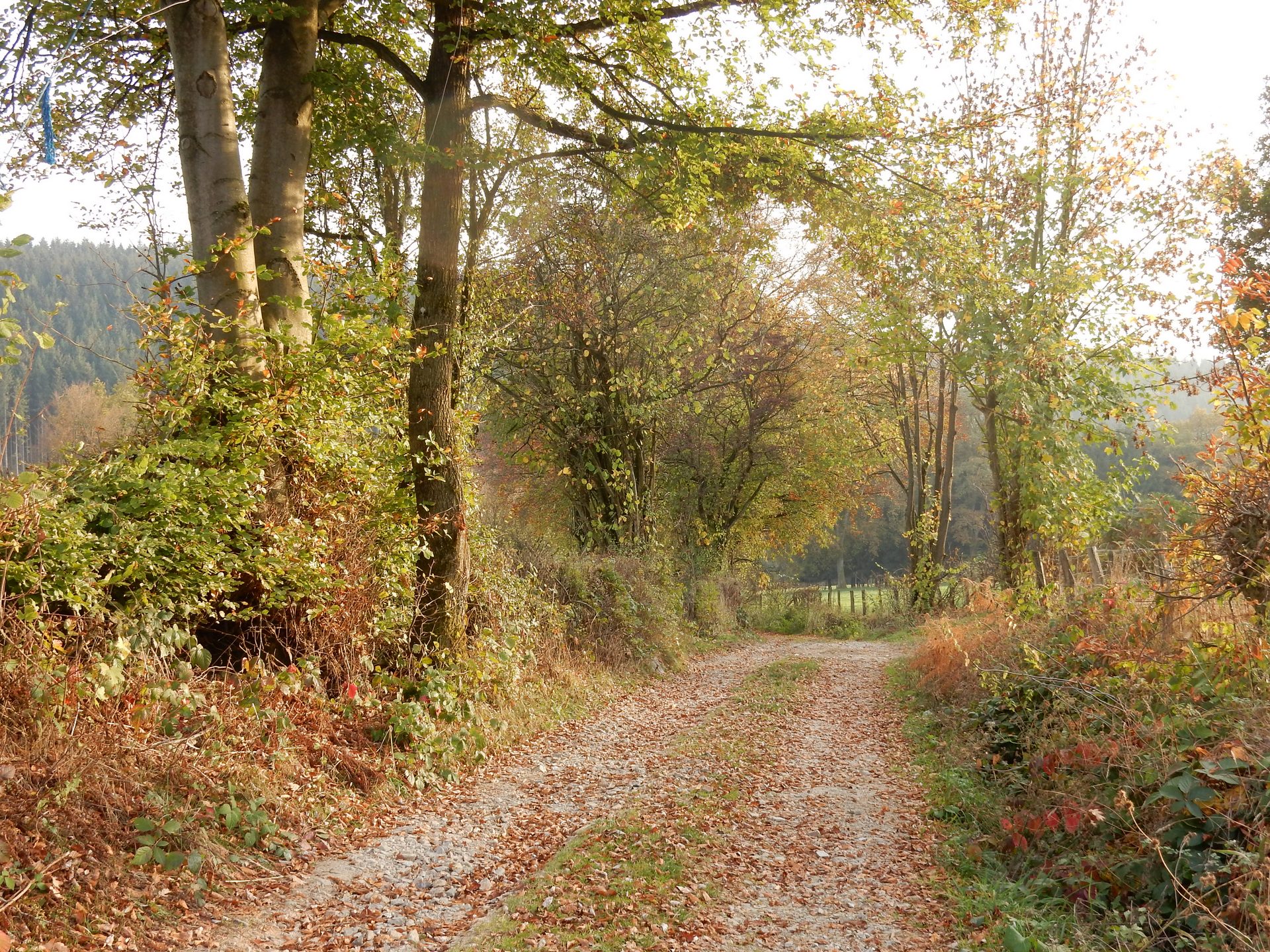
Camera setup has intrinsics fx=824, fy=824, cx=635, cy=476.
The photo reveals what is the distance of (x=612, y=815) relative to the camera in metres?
6.91

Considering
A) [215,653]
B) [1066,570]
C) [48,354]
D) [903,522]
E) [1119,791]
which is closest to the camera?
[1119,791]

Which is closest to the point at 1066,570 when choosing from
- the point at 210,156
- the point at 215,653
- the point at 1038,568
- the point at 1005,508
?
the point at 1038,568

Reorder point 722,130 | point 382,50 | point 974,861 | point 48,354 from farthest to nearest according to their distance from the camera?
point 722,130
point 382,50
point 48,354
point 974,861

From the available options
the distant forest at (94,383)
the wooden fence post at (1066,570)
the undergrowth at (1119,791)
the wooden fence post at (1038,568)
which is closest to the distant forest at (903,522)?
the distant forest at (94,383)

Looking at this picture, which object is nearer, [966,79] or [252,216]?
[252,216]

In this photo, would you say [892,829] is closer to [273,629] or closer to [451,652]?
[451,652]

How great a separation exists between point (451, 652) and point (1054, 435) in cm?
968

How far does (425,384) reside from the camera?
884 centimetres

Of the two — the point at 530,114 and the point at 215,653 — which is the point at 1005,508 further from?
the point at 215,653

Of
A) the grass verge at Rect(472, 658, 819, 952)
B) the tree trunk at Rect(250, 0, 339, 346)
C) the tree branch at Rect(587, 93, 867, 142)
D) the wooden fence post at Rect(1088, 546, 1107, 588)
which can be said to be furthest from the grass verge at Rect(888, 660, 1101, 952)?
the tree trunk at Rect(250, 0, 339, 346)

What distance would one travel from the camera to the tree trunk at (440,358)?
28.3 ft

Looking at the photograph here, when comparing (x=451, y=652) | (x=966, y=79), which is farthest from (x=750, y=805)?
(x=966, y=79)

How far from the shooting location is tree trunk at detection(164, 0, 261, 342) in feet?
23.7

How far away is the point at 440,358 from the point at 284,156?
247cm
